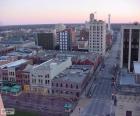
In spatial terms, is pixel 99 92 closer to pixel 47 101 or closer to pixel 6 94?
pixel 47 101

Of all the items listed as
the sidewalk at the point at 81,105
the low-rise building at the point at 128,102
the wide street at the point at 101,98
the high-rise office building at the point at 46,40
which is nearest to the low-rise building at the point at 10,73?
the sidewalk at the point at 81,105

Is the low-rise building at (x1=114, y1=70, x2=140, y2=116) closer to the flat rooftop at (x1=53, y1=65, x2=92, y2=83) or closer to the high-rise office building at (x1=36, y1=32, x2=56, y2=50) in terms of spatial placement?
the flat rooftop at (x1=53, y1=65, x2=92, y2=83)

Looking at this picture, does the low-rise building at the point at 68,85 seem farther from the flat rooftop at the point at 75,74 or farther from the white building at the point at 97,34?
the white building at the point at 97,34

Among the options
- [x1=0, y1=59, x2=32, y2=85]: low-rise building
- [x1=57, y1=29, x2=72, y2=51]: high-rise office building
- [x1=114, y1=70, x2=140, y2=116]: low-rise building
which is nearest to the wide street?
[x1=114, y1=70, x2=140, y2=116]: low-rise building

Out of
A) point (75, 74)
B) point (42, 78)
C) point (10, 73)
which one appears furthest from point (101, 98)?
point (10, 73)

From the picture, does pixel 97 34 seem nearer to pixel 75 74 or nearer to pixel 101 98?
pixel 75 74

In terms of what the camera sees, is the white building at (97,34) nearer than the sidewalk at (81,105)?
No
